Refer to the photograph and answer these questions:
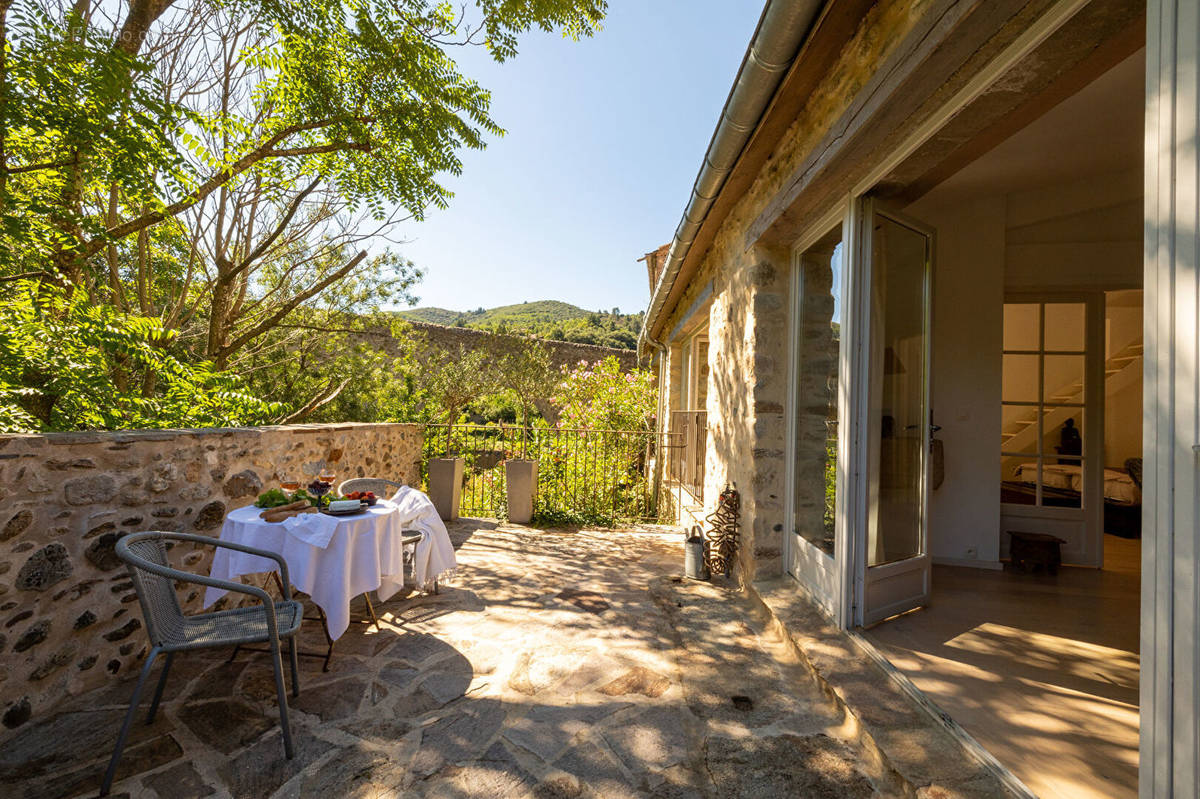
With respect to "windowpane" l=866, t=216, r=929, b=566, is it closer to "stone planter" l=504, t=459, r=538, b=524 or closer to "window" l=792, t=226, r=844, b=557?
"window" l=792, t=226, r=844, b=557

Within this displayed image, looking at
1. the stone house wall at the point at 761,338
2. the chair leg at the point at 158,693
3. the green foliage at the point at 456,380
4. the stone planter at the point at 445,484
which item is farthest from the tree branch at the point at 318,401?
the chair leg at the point at 158,693

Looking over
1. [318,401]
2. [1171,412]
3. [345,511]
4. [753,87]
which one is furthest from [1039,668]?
Result: [318,401]

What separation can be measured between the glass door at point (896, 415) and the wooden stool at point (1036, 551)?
4.80ft

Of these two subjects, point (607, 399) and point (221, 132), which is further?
point (607, 399)

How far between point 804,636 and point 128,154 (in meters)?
4.66

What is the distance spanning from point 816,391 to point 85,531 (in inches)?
144

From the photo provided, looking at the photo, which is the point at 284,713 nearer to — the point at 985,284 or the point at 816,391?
the point at 816,391

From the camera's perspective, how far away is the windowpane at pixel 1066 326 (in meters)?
4.08

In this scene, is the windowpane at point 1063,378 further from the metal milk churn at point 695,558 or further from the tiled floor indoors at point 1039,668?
the metal milk churn at point 695,558

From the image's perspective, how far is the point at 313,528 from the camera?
2.40 metres

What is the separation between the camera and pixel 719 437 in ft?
14.5

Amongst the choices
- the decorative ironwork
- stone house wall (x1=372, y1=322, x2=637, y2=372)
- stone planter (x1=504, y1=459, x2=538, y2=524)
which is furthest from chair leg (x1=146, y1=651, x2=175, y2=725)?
stone house wall (x1=372, y1=322, x2=637, y2=372)

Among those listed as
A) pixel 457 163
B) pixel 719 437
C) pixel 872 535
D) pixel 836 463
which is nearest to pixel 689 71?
pixel 457 163

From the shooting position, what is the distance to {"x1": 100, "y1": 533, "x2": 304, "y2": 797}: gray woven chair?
1733 millimetres
